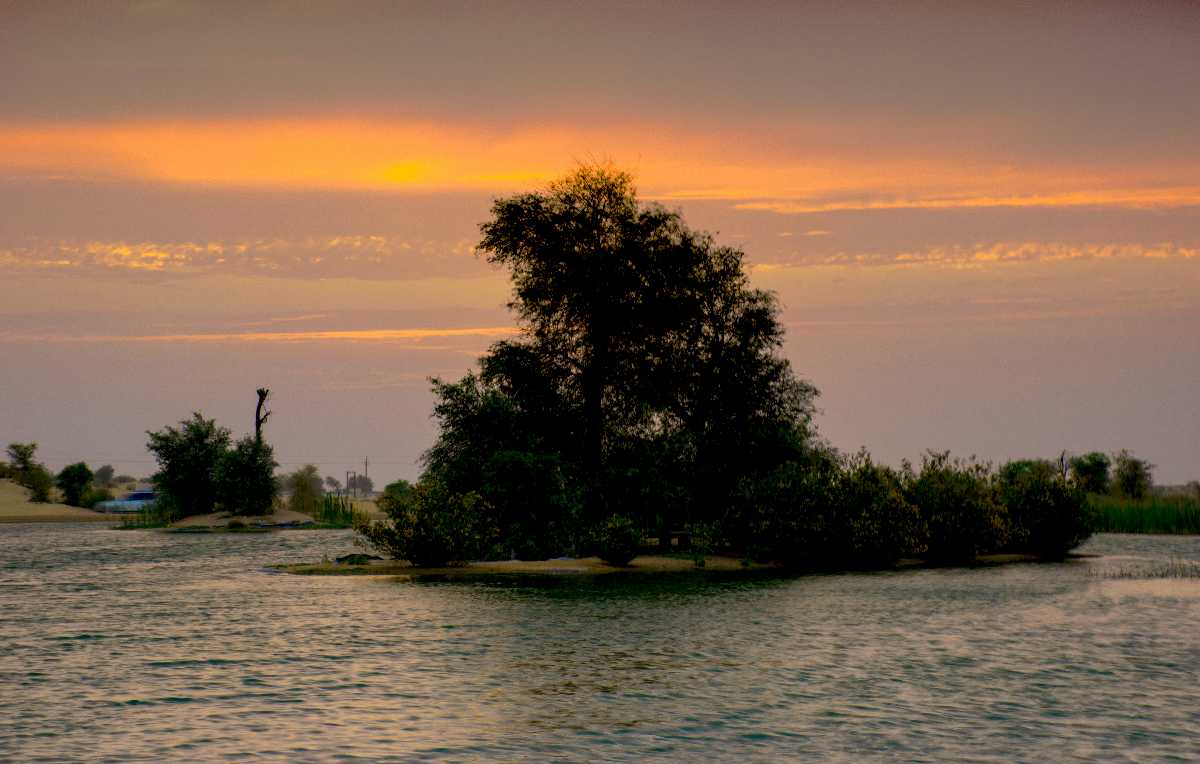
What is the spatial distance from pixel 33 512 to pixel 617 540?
108 metres

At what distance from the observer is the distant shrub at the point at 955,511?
201ft

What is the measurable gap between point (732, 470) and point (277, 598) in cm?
2789

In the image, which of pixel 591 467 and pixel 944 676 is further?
pixel 591 467

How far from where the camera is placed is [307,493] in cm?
13138

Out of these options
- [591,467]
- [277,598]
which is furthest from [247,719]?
[591,467]

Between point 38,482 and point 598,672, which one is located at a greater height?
point 38,482

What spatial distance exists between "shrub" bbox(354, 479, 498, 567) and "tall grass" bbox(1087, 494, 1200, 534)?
49.2m

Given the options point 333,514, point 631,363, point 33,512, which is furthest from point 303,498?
point 631,363

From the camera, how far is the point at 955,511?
203 feet

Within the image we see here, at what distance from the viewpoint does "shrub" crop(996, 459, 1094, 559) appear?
214 feet

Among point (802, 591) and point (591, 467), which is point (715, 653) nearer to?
point (802, 591)

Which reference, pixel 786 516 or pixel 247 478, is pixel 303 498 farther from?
pixel 786 516

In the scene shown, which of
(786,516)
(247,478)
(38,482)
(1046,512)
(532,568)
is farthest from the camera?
(38,482)

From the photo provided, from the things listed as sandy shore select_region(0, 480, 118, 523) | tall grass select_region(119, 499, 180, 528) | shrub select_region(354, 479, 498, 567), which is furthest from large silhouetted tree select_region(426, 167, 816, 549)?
sandy shore select_region(0, 480, 118, 523)
